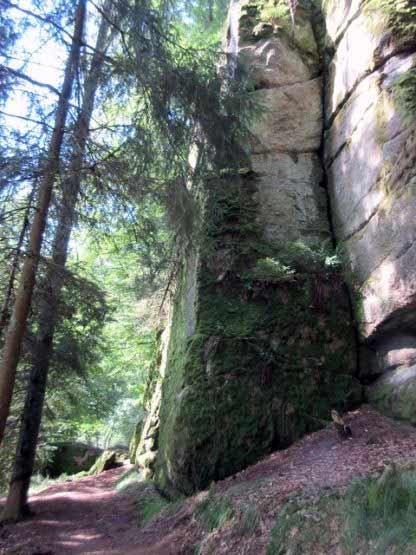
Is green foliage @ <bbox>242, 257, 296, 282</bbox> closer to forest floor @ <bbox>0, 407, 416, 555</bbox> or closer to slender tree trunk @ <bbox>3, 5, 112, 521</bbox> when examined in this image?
forest floor @ <bbox>0, 407, 416, 555</bbox>

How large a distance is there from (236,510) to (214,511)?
0.53 m

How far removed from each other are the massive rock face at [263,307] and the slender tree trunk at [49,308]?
2.44 meters

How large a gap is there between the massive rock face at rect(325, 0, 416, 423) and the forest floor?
3.53ft

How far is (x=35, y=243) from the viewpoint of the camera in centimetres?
591

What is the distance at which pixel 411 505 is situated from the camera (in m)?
3.57

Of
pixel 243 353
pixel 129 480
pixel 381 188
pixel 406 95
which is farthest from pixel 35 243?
pixel 129 480

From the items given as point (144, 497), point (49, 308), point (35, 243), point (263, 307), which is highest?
point (35, 243)

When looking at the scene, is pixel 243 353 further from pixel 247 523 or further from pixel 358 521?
pixel 358 521

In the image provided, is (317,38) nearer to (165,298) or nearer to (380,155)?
(380,155)

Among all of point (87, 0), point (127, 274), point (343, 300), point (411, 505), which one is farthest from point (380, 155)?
point (127, 274)

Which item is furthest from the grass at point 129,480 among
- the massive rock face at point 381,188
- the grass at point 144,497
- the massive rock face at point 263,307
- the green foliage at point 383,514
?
the green foliage at point 383,514

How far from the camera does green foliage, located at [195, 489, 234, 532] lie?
532 centimetres

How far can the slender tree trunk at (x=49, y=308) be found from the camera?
638cm

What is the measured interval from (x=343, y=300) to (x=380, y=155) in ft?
8.96
